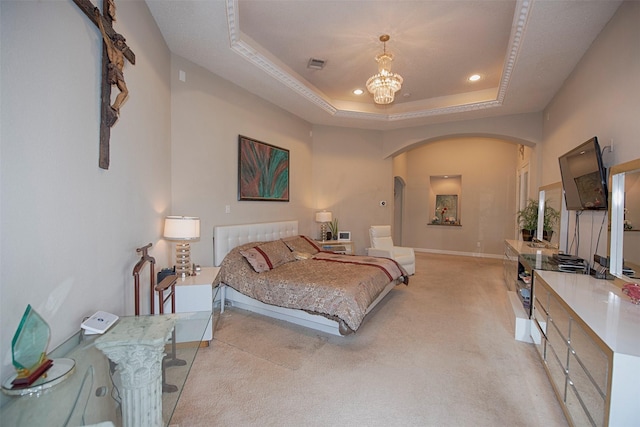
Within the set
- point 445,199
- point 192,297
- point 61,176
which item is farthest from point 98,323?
point 445,199

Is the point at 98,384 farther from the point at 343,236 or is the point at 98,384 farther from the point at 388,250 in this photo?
the point at 343,236

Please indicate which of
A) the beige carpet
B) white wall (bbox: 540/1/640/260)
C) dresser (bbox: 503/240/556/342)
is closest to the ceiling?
white wall (bbox: 540/1/640/260)

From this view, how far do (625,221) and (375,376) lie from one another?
220 cm

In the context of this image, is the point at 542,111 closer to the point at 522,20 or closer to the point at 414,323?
the point at 522,20

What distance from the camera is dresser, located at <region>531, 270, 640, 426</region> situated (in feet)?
3.95

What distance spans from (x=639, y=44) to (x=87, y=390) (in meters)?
3.81

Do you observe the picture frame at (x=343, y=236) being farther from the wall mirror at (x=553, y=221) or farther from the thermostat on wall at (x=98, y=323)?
the thermostat on wall at (x=98, y=323)

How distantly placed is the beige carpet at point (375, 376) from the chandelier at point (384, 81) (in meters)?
2.65

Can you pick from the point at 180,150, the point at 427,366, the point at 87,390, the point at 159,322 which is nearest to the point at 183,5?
the point at 180,150

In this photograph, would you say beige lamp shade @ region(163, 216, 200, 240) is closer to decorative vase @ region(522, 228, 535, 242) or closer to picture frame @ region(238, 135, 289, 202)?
picture frame @ region(238, 135, 289, 202)

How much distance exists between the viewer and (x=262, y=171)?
4445 mm

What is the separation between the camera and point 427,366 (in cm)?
237

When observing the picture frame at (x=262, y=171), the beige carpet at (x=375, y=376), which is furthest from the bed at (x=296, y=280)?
the picture frame at (x=262, y=171)

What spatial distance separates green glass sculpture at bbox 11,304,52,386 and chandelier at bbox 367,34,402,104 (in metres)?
3.37
